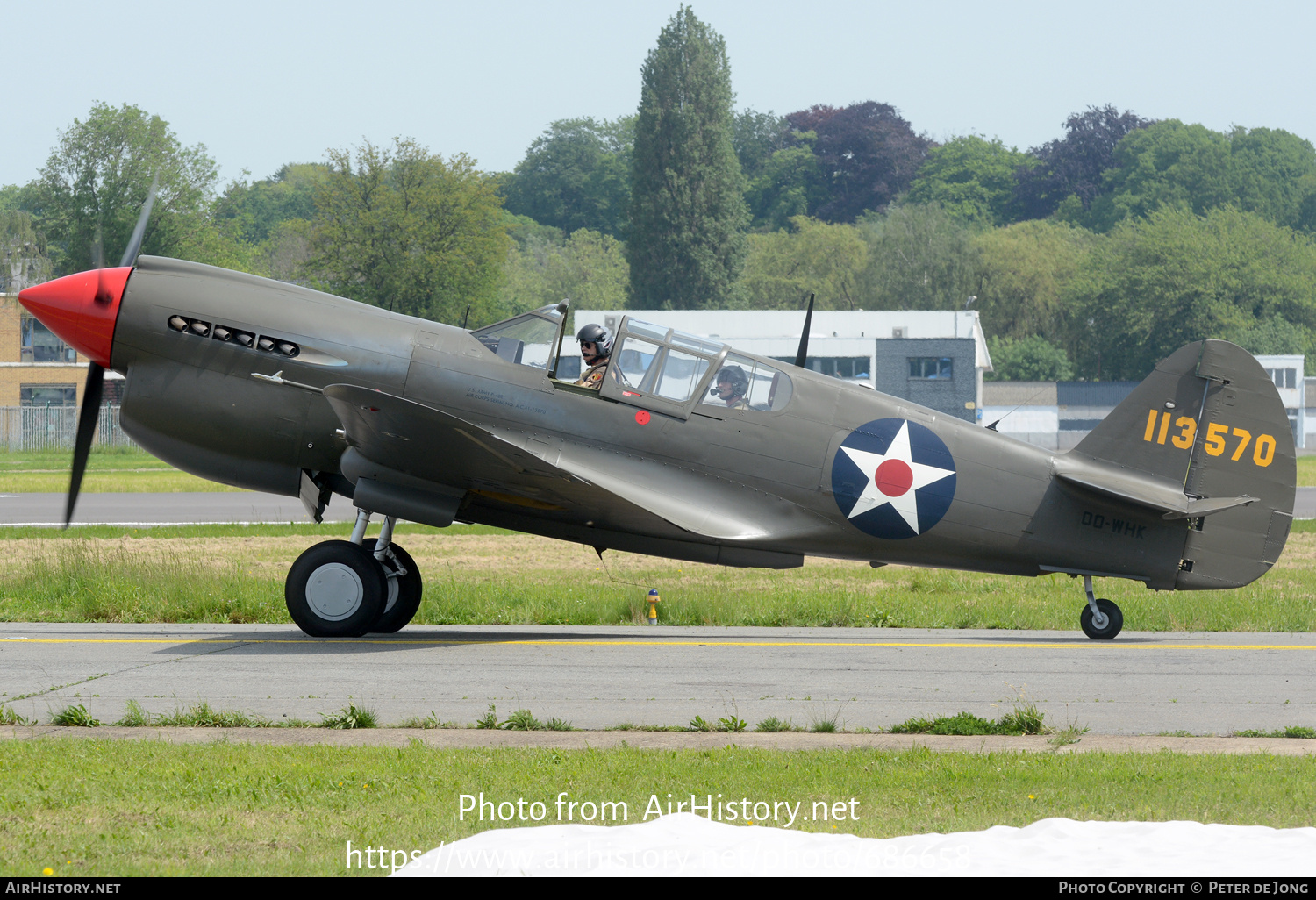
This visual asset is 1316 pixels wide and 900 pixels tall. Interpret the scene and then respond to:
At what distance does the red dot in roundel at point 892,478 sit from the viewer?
36.6ft

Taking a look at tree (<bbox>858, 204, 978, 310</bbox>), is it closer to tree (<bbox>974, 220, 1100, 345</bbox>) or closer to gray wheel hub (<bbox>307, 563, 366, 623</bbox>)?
tree (<bbox>974, 220, 1100, 345</bbox>)

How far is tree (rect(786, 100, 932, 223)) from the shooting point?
14275 centimetres

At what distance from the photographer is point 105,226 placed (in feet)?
178

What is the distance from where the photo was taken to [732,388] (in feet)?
36.5

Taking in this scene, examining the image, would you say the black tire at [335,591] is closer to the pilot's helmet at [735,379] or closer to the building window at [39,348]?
the pilot's helmet at [735,379]

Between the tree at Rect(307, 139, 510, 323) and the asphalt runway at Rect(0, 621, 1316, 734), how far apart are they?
2098 inches

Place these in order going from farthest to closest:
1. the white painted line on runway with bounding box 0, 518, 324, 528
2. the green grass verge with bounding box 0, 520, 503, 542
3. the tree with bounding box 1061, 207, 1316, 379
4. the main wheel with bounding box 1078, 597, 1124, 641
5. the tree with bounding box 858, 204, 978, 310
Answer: the tree with bounding box 858, 204, 978, 310, the tree with bounding box 1061, 207, 1316, 379, the white painted line on runway with bounding box 0, 518, 324, 528, the green grass verge with bounding box 0, 520, 503, 542, the main wheel with bounding box 1078, 597, 1124, 641

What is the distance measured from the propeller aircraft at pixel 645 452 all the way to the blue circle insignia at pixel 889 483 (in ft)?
0.06

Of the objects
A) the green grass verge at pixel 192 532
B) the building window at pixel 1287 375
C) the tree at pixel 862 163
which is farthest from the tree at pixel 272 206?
the green grass verge at pixel 192 532

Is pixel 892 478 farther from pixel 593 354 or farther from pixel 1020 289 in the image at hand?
pixel 1020 289

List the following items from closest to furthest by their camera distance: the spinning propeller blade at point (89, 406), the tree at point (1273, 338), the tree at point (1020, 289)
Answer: the spinning propeller blade at point (89, 406) < the tree at point (1273, 338) < the tree at point (1020, 289)

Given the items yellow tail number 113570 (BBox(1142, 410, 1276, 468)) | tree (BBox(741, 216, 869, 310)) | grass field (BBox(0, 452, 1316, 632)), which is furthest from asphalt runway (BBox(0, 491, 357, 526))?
tree (BBox(741, 216, 869, 310))

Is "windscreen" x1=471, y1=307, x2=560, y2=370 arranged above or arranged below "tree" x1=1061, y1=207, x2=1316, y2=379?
below
